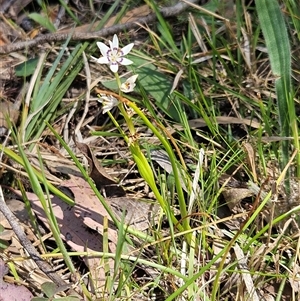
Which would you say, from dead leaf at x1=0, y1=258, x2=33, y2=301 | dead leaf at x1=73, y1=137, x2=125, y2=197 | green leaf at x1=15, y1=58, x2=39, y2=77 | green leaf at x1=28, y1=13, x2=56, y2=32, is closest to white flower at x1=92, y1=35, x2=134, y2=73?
dead leaf at x1=73, y1=137, x2=125, y2=197

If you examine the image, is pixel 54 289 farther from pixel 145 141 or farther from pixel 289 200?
pixel 289 200

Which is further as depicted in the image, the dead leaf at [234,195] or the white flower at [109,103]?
the dead leaf at [234,195]

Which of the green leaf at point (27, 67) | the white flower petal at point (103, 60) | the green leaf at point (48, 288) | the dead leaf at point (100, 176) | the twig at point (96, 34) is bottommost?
the green leaf at point (48, 288)

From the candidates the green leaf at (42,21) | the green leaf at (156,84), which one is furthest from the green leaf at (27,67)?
the green leaf at (156,84)

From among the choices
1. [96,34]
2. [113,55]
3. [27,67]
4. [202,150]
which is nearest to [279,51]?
[202,150]

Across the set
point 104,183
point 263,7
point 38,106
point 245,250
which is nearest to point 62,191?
point 104,183

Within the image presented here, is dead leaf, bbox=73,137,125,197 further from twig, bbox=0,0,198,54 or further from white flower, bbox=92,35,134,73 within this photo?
twig, bbox=0,0,198,54

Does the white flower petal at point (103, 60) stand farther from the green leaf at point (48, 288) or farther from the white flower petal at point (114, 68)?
the green leaf at point (48, 288)

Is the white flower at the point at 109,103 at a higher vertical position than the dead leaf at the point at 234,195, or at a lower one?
higher

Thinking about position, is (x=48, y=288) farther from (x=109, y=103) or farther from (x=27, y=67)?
(x=27, y=67)
